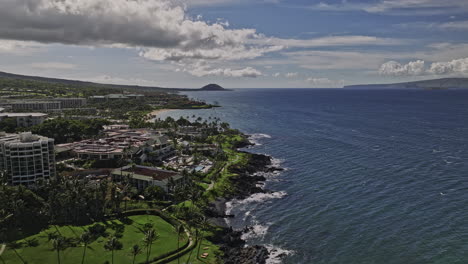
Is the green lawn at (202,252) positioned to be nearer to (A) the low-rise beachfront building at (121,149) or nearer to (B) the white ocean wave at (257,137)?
(A) the low-rise beachfront building at (121,149)

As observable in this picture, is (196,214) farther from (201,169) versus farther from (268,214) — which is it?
(201,169)

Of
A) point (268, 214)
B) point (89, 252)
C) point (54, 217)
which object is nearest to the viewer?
point (89, 252)

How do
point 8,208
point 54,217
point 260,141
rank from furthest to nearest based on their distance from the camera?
point 260,141
point 54,217
point 8,208

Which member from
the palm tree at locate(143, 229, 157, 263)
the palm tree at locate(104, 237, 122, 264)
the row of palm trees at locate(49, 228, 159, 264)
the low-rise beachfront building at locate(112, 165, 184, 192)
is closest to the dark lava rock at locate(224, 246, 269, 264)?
the palm tree at locate(143, 229, 157, 263)

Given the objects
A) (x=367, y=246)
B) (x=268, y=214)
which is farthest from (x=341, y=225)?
(x=268, y=214)

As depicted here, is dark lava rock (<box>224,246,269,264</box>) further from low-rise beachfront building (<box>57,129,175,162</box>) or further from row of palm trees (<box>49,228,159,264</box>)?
low-rise beachfront building (<box>57,129,175,162</box>)

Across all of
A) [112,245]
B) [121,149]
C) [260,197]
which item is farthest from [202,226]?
[121,149]
